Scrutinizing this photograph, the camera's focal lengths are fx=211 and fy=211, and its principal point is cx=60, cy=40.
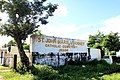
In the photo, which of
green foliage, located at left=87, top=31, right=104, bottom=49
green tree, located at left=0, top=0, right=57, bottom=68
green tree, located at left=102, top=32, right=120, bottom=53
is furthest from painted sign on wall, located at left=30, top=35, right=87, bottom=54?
green foliage, located at left=87, top=31, right=104, bottom=49

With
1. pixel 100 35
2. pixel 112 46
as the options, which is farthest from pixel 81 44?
pixel 100 35

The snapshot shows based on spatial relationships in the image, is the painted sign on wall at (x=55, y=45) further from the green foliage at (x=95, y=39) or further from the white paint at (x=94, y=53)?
the green foliage at (x=95, y=39)

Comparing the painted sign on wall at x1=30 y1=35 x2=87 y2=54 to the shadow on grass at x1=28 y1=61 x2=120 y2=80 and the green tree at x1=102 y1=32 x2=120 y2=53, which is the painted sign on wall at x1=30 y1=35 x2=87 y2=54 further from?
the green tree at x1=102 y1=32 x2=120 y2=53

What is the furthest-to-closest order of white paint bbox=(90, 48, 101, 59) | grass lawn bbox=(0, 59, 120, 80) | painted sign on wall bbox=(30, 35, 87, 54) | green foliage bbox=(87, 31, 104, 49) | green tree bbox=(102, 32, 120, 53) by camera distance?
green foliage bbox=(87, 31, 104, 49) → green tree bbox=(102, 32, 120, 53) → white paint bbox=(90, 48, 101, 59) → painted sign on wall bbox=(30, 35, 87, 54) → grass lawn bbox=(0, 59, 120, 80)

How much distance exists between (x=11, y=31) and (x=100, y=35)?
40802mm

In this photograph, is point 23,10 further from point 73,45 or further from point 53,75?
point 73,45

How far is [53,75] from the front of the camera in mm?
15102

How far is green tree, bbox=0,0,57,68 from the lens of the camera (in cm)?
1809

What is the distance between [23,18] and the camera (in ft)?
62.6

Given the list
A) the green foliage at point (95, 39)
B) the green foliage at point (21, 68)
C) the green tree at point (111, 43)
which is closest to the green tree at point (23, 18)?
the green foliage at point (21, 68)

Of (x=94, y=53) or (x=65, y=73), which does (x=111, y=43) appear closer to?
(x=94, y=53)

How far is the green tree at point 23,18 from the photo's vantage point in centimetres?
1809

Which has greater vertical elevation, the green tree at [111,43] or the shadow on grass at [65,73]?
the green tree at [111,43]

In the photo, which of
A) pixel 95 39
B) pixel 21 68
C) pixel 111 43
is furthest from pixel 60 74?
pixel 95 39
